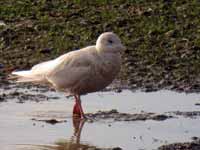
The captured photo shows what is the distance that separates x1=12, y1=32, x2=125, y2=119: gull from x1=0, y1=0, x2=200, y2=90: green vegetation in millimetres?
1578

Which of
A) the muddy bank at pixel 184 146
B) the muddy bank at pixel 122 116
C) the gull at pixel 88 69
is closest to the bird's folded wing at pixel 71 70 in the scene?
the gull at pixel 88 69

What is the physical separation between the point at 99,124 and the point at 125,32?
5.07m

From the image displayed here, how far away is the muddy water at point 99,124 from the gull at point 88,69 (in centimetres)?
29

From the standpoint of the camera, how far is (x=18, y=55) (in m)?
15.1

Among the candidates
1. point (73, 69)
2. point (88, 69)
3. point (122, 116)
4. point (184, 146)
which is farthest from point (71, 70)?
point (184, 146)

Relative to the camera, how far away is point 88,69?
38.0 ft

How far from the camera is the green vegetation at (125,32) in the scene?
46.0 ft

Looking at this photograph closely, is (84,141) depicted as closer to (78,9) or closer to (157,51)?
(157,51)

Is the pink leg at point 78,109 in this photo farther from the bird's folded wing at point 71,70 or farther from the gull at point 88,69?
the bird's folded wing at point 71,70

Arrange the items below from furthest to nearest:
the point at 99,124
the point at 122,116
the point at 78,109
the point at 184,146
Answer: the point at 78,109 < the point at 122,116 < the point at 99,124 < the point at 184,146

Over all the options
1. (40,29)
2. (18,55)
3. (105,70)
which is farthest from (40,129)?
(40,29)

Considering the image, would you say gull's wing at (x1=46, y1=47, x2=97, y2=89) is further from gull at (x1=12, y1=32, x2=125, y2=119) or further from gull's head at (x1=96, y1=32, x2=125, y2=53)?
gull's head at (x1=96, y1=32, x2=125, y2=53)

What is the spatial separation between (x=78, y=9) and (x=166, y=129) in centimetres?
702

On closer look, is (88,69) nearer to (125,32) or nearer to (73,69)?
(73,69)
